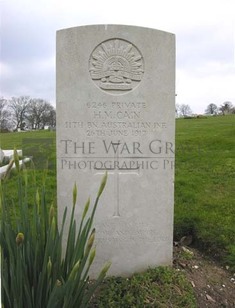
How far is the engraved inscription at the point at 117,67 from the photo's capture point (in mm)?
3320

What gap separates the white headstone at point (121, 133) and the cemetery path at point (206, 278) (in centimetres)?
31

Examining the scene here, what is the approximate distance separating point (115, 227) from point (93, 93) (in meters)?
1.21

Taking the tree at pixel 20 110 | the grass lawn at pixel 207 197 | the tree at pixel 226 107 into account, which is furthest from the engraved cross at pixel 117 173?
the tree at pixel 226 107

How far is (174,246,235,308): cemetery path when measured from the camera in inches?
127

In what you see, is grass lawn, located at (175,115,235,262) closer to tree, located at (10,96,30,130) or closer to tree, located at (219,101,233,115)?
tree, located at (10,96,30,130)

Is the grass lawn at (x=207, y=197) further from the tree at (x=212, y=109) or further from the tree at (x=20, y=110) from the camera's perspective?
the tree at (x=212, y=109)

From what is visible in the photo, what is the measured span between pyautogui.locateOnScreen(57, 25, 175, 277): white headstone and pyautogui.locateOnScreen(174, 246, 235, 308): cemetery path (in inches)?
12.3

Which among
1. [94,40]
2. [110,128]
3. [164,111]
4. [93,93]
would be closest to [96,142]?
[110,128]

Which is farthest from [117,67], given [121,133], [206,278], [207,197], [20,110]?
[20,110]

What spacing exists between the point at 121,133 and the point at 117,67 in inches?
22.6

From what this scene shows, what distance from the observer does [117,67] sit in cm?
336

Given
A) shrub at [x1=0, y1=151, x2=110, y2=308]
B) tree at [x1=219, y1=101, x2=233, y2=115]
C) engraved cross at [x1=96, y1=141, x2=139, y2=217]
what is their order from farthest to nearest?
tree at [x1=219, y1=101, x2=233, y2=115], engraved cross at [x1=96, y1=141, x2=139, y2=217], shrub at [x1=0, y1=151, x2=110, y2=308]

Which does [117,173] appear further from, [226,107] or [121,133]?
[226,107]

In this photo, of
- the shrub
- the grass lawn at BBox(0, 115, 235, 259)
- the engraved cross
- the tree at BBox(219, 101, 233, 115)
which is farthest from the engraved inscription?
the tree at BBox(219, 101, 233, 115)
